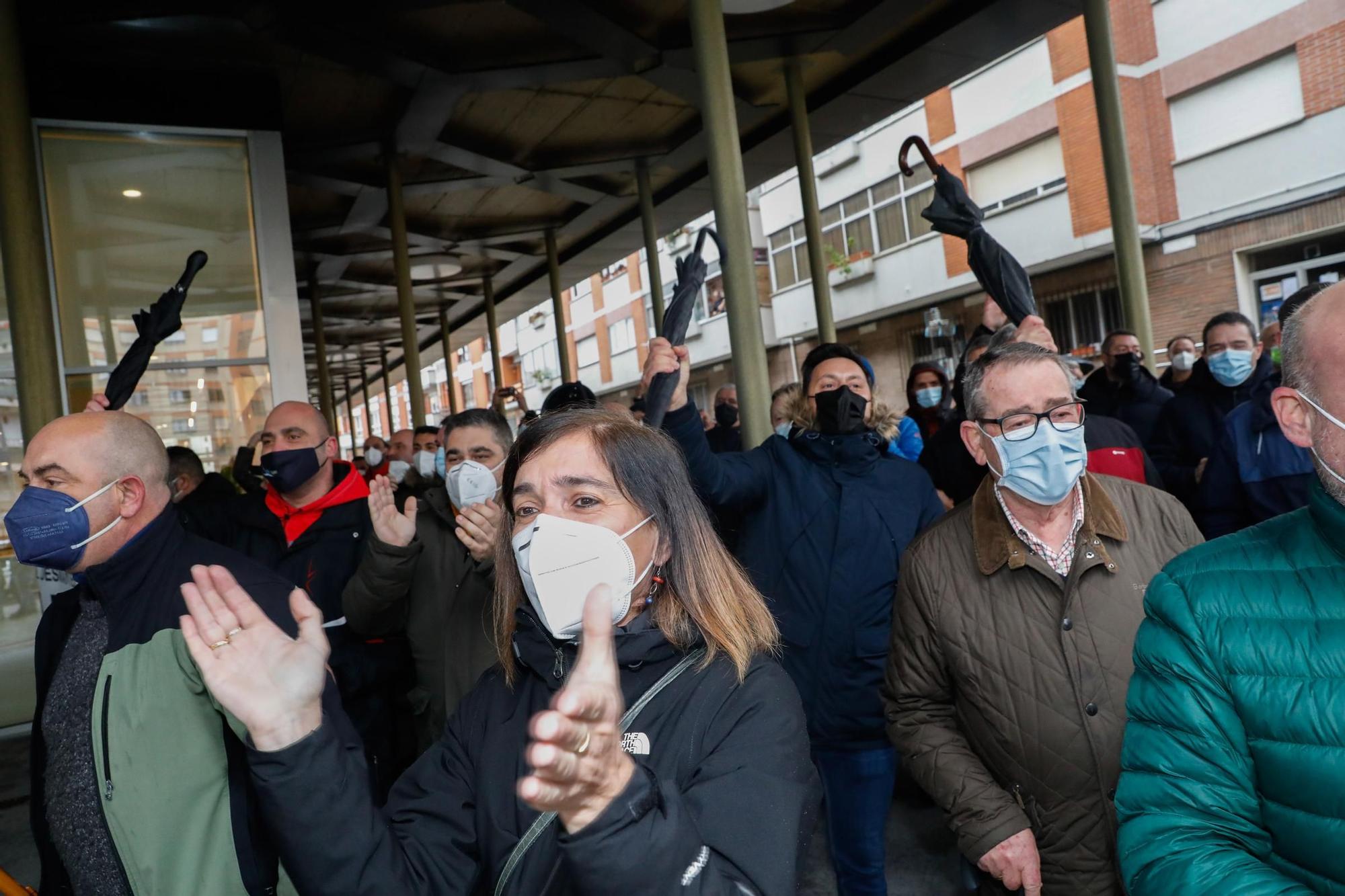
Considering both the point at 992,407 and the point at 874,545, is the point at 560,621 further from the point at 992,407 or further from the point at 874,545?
the point at 874,545

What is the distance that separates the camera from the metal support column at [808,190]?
1127 cm

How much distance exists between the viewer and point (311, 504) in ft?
12.2

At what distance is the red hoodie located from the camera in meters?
3.67

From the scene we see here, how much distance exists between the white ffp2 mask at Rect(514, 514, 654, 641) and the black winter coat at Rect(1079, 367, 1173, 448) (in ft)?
15.1

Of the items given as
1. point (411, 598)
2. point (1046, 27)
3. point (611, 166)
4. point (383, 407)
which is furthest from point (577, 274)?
point (383, 407)

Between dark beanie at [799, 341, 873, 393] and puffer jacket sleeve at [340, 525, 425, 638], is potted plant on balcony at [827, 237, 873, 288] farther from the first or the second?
puffer jacket sleeve at [340, 525, 425, 638]

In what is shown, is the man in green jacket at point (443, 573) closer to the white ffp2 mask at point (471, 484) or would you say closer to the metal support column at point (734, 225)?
the white ffp2 mask at point (471, 484)

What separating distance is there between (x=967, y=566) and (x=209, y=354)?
743 cm

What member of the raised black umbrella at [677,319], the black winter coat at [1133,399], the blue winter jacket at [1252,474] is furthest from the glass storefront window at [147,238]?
the blue winter jacket at [1252,474]

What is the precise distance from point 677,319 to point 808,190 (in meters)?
9.74

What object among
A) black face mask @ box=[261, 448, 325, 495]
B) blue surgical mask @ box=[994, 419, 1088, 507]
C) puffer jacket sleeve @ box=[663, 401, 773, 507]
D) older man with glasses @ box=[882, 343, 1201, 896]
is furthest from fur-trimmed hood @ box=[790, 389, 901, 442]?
black face mask @ box=[261, 448, 325, 495]

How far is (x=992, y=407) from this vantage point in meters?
2.47

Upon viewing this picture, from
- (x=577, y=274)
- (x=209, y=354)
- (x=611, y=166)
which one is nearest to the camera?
(x=209, y=354)

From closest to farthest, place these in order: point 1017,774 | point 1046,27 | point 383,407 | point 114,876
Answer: point 114,876 < point 1017,774 < point 1046,27 < point 383,407
